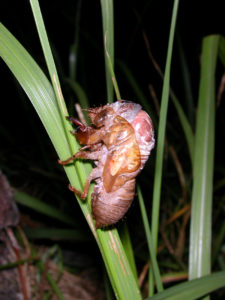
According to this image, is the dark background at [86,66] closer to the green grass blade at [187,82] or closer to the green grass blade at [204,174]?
the green grass blade at [187,82]

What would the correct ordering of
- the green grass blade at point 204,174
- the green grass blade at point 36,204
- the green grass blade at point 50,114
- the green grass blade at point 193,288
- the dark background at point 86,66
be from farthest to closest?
the dark background at point 86,66 < the green grass blade at point 36,204 < the green grass blade at point 204,174 < the green grass blade at point 193,288 < the green grass blade at point 50,114

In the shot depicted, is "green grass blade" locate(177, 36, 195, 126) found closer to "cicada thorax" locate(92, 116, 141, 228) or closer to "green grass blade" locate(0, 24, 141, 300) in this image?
"cicada thorax" locate(92, 116, 141, 228)

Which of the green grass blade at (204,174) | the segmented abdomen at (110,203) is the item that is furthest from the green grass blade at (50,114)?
the green grass blade at (204,174)

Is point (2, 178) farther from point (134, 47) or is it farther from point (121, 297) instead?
point (134, 47)

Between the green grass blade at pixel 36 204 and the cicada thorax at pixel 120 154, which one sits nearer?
the cicada thorax at pixel 120 154

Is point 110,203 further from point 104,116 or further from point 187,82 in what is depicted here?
point 187,82

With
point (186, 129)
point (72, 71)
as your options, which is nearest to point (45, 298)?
point (186, 129)

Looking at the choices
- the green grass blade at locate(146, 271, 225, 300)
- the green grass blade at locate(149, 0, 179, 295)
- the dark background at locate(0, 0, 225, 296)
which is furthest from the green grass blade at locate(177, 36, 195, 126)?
the green grass blade at locate(146, 271, 225, 300)
